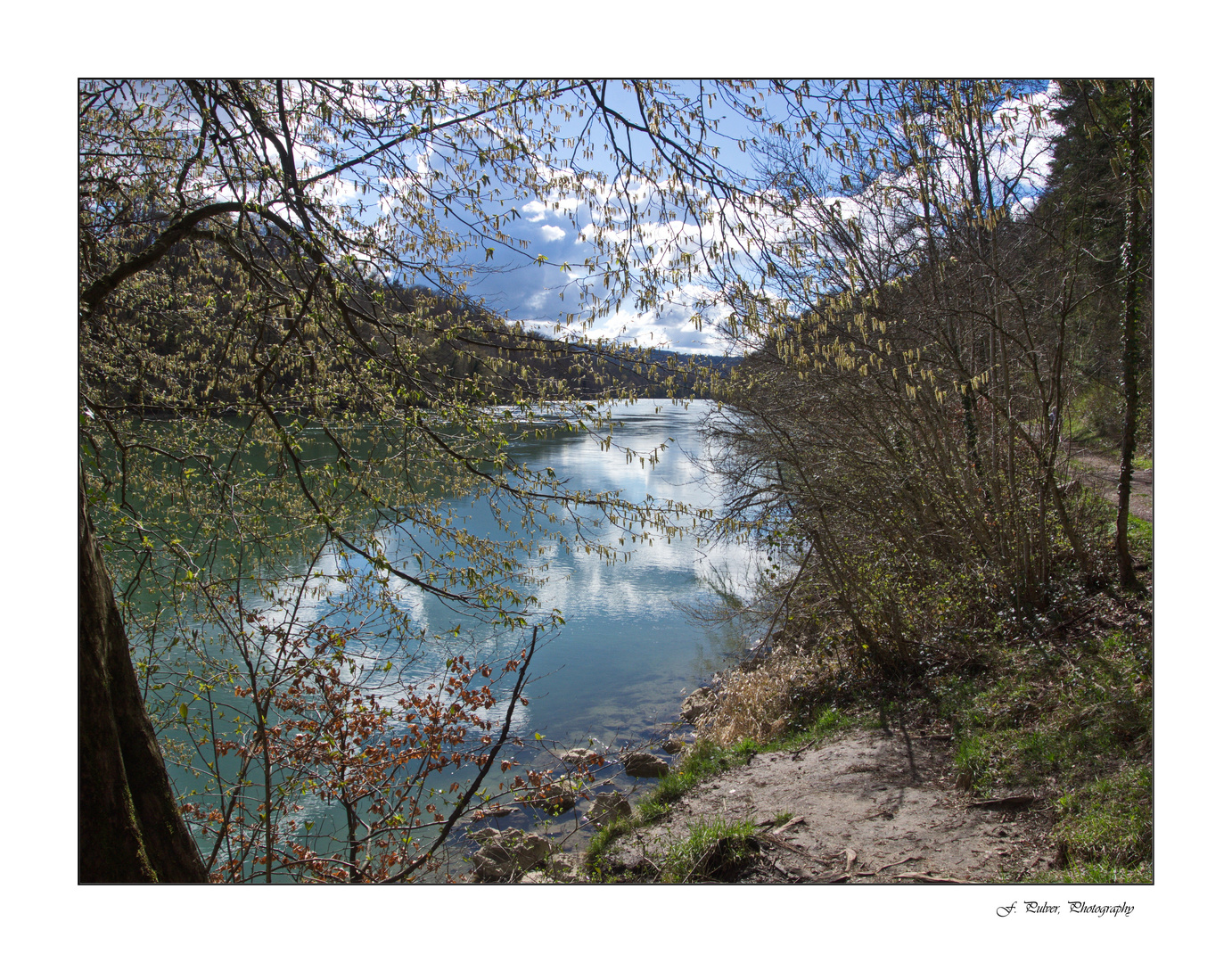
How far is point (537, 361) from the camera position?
3.24 metres

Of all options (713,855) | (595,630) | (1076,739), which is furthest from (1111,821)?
(595,630)

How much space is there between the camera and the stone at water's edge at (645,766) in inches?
214

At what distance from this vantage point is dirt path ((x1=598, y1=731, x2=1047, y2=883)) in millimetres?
2752

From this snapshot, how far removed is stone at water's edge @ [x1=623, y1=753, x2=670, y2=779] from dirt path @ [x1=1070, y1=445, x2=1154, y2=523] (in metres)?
3.84

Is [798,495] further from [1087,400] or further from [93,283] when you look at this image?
[93,283]

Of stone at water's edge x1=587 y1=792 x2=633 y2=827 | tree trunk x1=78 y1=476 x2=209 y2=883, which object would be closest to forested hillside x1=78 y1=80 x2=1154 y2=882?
tree trunk x1=78 y1=476 x2=209 y2=883

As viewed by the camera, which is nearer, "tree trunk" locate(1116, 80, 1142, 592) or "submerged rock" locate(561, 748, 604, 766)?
"tree trunk" locate(1116, 80, 1142, 592)

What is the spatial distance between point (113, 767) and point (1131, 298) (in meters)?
4.67

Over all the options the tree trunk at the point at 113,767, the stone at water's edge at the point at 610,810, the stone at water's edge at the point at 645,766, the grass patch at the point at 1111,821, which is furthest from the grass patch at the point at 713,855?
the stone at water's edge at the point at 645,766

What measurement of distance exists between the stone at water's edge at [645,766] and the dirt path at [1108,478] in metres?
3.84

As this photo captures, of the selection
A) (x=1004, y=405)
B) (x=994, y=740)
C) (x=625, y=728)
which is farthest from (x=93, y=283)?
(x=1004, y=405)

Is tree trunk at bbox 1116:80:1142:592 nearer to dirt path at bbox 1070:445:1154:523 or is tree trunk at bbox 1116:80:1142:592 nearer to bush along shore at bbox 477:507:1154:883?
dirt path at bbox 1070:445:1154:523

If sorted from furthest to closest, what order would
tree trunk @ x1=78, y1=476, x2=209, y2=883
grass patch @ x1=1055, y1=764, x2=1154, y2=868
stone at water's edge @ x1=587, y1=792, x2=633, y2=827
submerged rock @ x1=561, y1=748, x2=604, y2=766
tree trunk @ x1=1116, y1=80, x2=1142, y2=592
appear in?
1. submerged rock @ x1=561, y1=748, x2=604, y2=766
2. stone at water's edge @ x1=587, y1=792, x2=633, y2=827
3. tree trunk @ x1=1116, y1=80, x2=1142, y2=592
4. grass patch @ x1=1055, y1=764, x2=1154, y2=868
5. tree trunk @ x1=78, y1=476, x2=209, y2=883

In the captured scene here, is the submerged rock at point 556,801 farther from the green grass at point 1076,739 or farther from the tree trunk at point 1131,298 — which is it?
the tree trunk at point 1131,298
